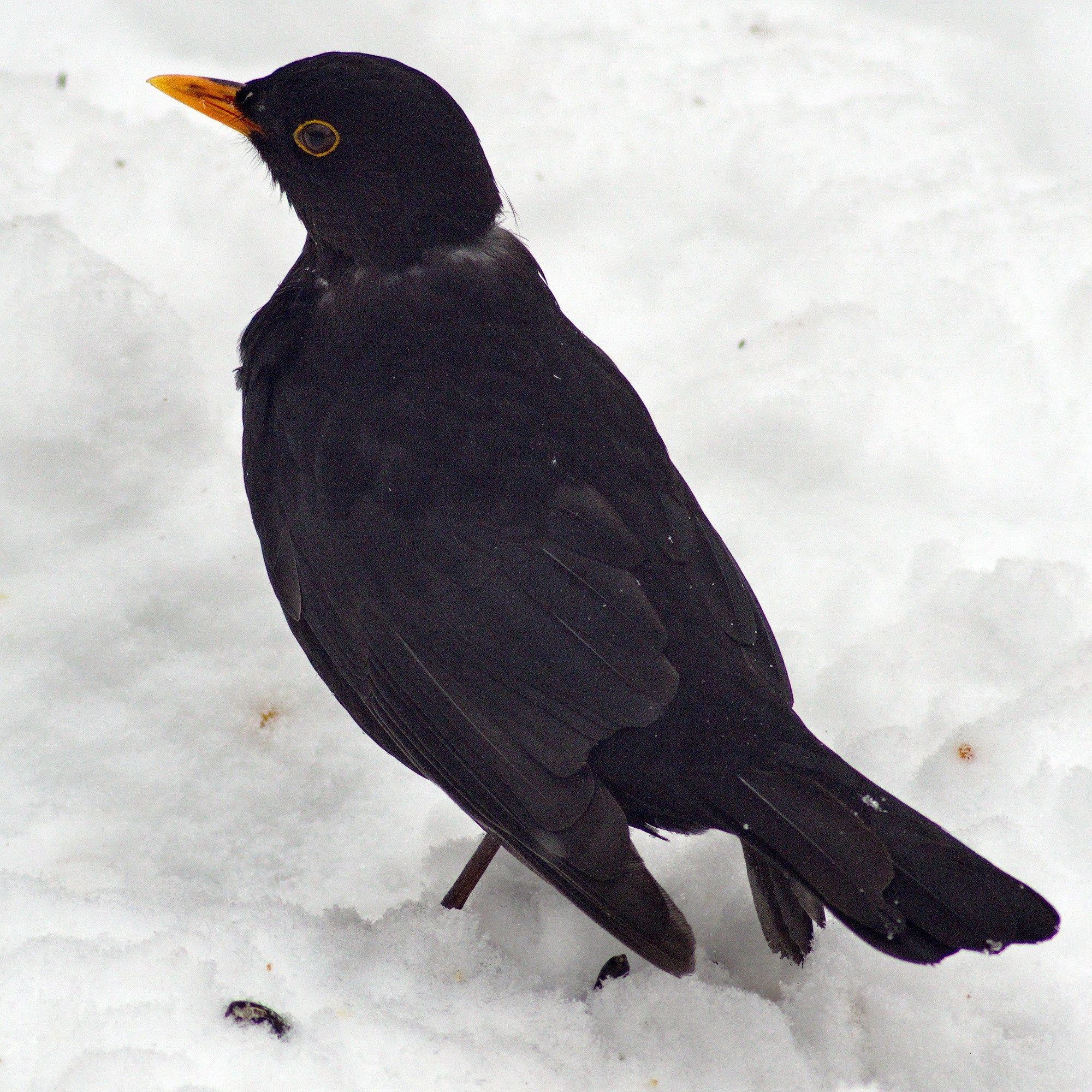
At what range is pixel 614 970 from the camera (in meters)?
2.56

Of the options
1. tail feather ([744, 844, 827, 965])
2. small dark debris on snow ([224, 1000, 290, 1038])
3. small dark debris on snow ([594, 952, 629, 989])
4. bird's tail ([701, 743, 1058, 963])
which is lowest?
small dark debris on snow ([594, 952, 629, 989])

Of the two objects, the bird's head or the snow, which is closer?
the snow

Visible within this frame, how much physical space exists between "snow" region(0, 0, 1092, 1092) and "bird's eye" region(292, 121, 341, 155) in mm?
1125

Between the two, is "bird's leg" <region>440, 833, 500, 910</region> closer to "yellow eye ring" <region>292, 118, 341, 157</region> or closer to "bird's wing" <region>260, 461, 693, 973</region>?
"bird's wing" <region>260, 461, 693, 973</region>

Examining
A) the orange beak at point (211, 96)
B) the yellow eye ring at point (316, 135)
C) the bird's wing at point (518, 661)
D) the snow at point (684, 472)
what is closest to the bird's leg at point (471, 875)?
the snow at point (684, 472)

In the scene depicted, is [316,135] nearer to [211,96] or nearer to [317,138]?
[317,138]

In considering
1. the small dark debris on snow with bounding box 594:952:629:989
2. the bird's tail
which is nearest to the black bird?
the bird's tail

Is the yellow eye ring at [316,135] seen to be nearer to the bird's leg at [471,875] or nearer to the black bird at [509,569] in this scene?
the black bird at [509,569]

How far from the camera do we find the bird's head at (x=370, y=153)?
9.38 ft

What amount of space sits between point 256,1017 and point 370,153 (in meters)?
1.87

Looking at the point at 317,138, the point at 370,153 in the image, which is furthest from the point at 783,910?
the point at 317,138

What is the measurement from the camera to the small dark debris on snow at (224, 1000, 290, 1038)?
2.13 metres

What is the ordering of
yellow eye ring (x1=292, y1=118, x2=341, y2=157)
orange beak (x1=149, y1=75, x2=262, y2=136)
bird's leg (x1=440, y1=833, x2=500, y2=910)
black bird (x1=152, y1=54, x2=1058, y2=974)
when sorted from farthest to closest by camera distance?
orange beak (x1=149, y1=75, x2=262, y2=136) < yellow eye ring (x1=292, y1=118, x2=341, y2=157) < bird's leg (x1=440, y1=833, x2=500, y2=910) < black bird (x1=152, y1=54, x2=1058, y2=974)

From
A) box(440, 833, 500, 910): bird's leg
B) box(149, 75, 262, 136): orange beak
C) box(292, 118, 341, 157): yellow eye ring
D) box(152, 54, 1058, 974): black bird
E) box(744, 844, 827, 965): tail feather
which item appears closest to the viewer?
box(152, 54, 1058, 974): black bird
